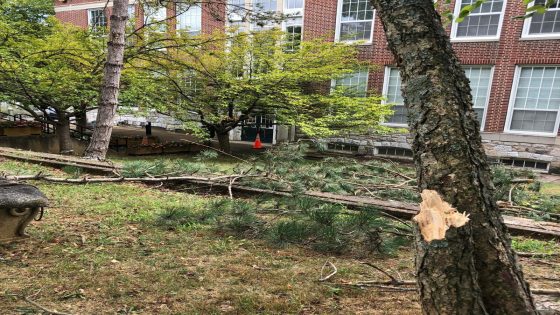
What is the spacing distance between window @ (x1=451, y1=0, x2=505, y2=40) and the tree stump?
→ 14.2 metres

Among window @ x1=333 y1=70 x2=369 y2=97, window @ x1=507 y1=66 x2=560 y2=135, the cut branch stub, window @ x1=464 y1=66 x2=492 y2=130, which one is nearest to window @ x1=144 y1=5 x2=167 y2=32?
window @ x1=333 y1=70 x2=369 y2=97

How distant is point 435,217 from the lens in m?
1.44

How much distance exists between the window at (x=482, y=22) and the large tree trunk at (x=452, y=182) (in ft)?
44.8

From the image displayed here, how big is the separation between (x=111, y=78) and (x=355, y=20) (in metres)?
10.7

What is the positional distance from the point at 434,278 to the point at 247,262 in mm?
1897

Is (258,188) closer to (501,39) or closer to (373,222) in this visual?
(373,222)

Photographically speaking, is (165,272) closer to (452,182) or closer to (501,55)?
(452,182)

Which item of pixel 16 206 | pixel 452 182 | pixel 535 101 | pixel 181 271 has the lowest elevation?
pixel 181 271

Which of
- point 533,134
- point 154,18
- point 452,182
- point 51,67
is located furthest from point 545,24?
point 51,67

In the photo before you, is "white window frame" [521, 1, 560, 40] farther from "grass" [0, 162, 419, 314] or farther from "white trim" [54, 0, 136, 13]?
"white trim" [54, 0, 136, 13]

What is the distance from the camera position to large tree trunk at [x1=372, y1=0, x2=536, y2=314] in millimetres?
1409

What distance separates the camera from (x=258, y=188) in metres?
5.44

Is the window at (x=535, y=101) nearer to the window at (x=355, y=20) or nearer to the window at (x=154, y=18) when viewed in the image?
the window at (x=355, y=20)

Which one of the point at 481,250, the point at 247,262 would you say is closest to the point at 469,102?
the point at 481,250
